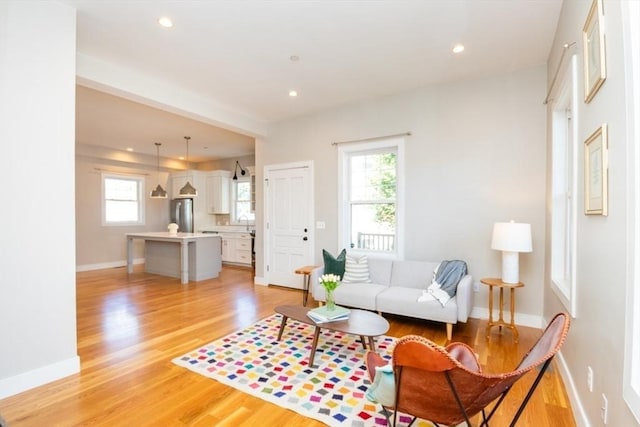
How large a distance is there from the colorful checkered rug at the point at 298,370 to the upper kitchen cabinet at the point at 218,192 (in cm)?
571

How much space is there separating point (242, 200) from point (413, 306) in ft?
20.9

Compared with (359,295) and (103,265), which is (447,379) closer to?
(359,295)

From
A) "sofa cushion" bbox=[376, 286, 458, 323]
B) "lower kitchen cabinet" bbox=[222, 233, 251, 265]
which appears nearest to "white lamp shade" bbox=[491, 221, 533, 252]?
"sofa cushion" bbox=[376, 286, 458, 323]

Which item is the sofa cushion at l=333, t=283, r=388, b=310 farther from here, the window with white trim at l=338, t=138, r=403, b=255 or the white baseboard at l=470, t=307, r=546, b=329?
the white baseboard at l=470, t=307, r=546, b=329

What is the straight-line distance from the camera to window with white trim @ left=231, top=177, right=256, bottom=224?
8516 millimetres

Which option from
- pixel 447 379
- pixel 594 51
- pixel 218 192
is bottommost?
pixel 447 379

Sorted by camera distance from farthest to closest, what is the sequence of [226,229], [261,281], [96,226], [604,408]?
[226,229]
[96,226]
[261,281]
[604,408]

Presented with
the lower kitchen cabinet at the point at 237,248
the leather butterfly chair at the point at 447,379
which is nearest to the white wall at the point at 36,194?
the leather butterfly chair at the point at 447,379

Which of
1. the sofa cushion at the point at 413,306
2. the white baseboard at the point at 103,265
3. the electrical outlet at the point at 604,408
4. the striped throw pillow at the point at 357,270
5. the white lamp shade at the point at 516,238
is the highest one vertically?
the white lamp shade at the point at 516,238

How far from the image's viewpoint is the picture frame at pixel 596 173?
1.45 meters

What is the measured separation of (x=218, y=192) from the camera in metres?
8.55

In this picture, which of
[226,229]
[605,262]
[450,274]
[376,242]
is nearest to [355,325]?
[450,274]

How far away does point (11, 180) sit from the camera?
215cm

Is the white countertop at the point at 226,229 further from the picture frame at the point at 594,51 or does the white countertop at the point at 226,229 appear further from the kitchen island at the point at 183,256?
the picture frame at the point at 594,51
